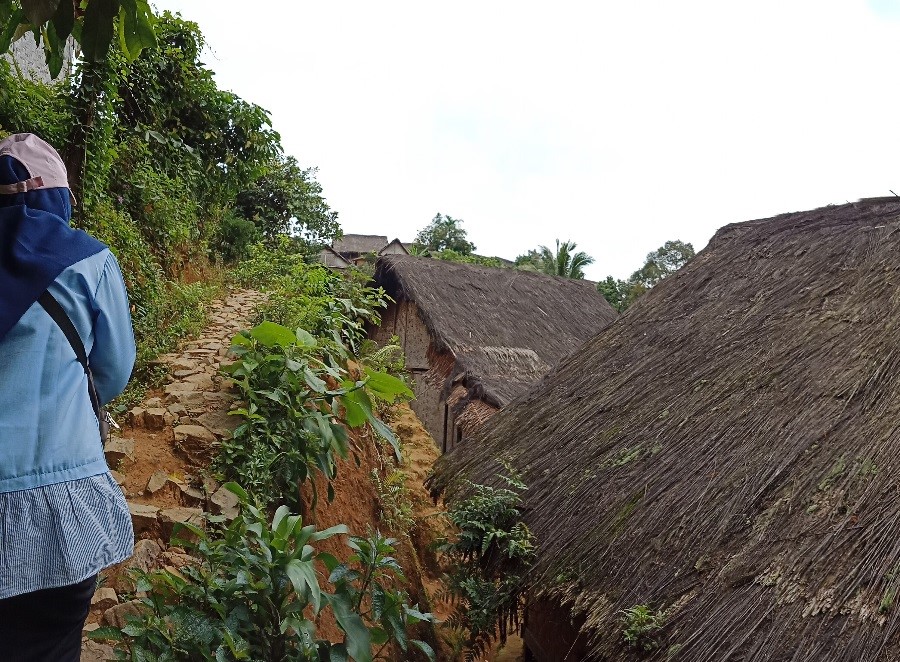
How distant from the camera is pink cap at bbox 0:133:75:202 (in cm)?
190

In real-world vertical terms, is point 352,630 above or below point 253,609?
below

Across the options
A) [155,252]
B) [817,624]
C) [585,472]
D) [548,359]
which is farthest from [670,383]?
[548,359]

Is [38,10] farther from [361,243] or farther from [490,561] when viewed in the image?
[361,243]

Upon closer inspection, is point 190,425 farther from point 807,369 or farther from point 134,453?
point 807,369

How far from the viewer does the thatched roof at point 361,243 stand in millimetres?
41106

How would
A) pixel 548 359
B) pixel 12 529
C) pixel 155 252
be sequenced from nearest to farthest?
pixel 12 529 < pixel 155 252 < pixel 548 359

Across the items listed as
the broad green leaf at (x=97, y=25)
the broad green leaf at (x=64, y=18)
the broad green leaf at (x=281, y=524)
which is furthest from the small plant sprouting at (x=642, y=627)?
the broad green leaf at (x=64, y=18)

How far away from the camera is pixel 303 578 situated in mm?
2541

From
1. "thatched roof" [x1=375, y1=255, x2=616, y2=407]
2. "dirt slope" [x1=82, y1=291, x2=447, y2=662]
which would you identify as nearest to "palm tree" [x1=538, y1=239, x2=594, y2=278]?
"thatched roof" [x1=375, y1=255, x2=616, y2=407]

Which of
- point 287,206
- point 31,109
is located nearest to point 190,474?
point 31,109

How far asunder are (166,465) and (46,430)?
95.1 inches

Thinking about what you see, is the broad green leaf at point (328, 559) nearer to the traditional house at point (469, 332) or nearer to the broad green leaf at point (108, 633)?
the broad green leaf at point (108, 633)

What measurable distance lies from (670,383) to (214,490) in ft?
9.27

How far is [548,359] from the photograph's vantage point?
1132 cm
